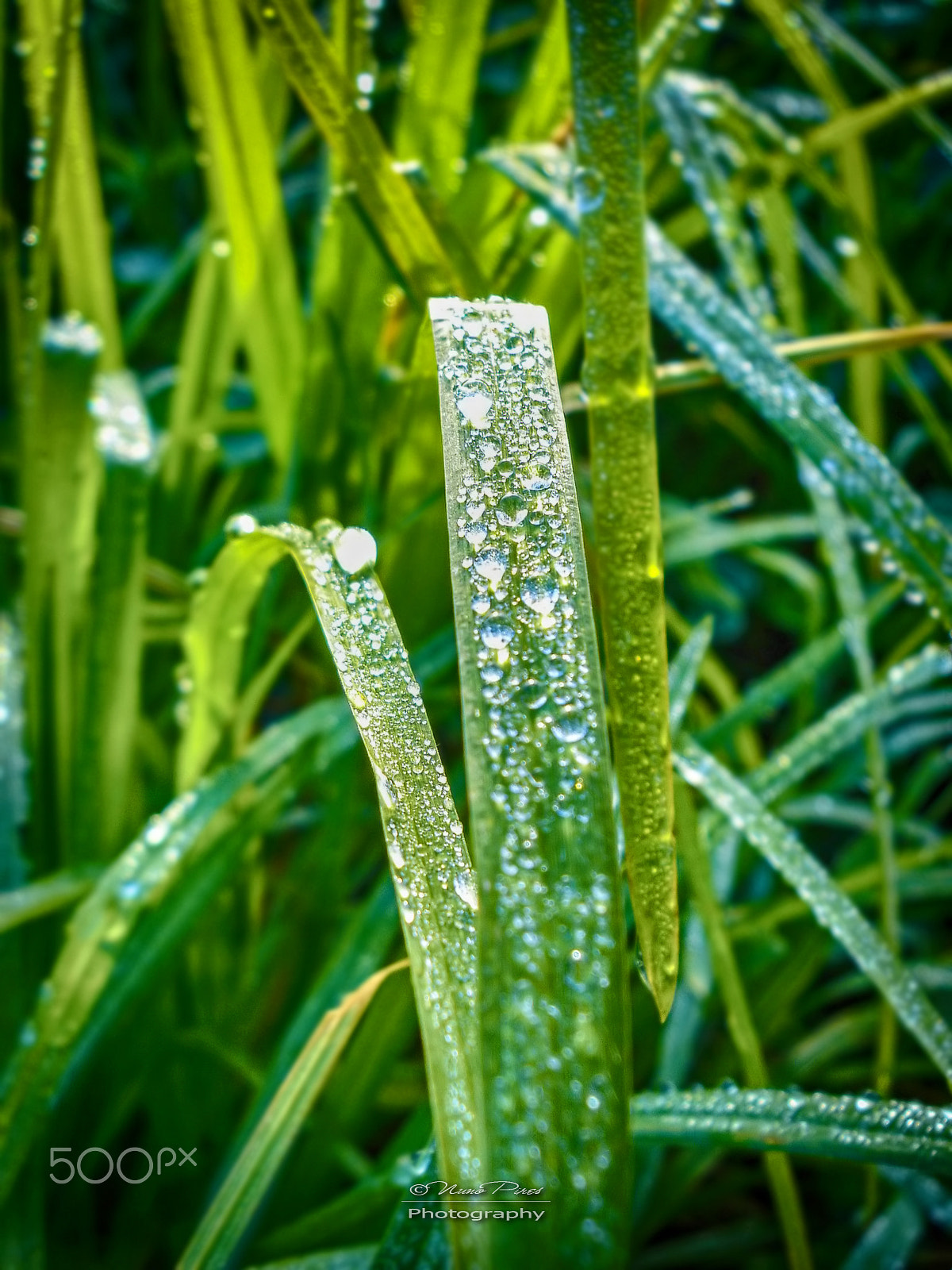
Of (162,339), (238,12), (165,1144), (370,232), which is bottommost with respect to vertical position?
(165,1144)

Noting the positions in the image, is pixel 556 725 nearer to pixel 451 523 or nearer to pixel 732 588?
pixel 451 523

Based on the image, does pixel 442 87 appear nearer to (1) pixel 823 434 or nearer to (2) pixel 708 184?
(2) pixel 708 184

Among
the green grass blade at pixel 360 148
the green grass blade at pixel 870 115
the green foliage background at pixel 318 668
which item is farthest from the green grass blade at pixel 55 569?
the green grass blade at pixel 870 115

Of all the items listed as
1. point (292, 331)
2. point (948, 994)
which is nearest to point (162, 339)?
point (292, 331)

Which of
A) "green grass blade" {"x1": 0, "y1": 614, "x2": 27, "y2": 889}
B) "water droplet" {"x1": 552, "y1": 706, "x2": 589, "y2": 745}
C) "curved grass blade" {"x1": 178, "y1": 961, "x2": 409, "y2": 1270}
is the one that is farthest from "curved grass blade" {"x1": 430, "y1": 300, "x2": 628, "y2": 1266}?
"green grass blade" {"x1": 0, "y1": 614, "x2": 27, "y2": 889}

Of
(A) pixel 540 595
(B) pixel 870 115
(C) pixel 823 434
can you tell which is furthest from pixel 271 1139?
(B) pixel 870 115
